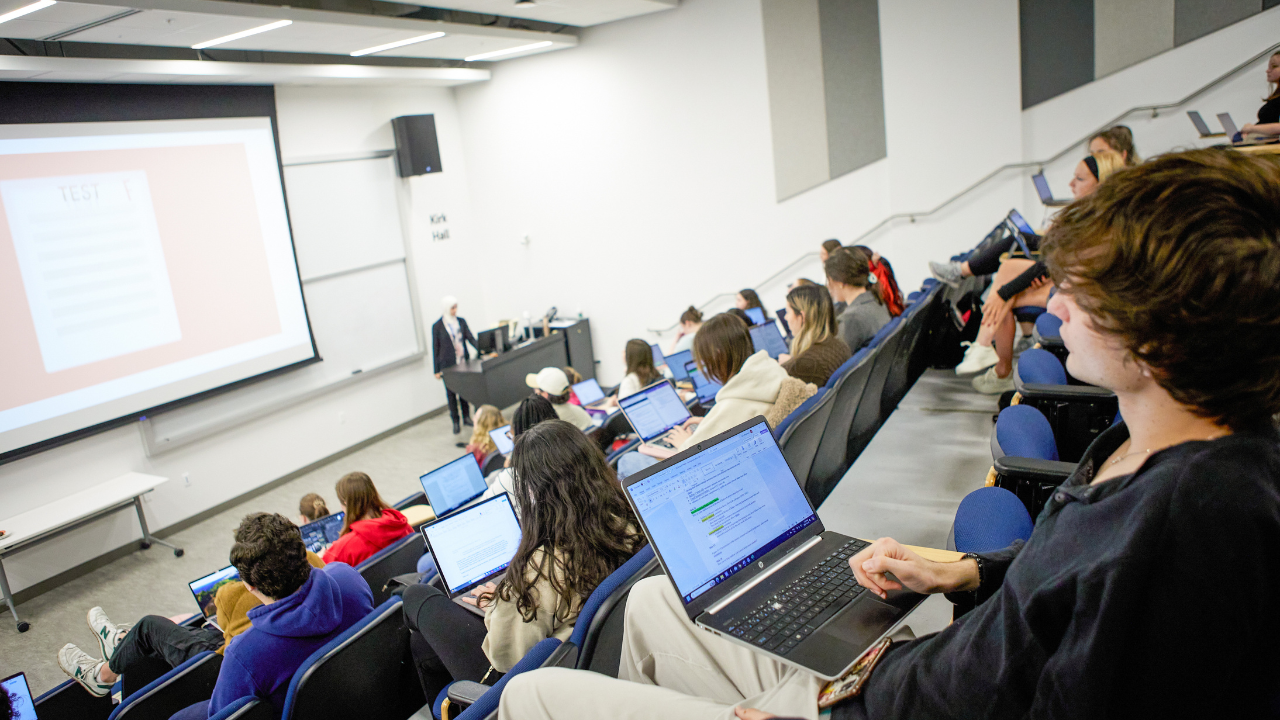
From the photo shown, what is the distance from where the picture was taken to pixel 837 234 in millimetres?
7180

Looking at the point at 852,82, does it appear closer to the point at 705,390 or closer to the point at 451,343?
the point at 705,390

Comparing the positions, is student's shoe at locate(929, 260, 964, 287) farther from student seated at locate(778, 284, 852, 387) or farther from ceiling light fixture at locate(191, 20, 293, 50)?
ceiling light fixture at locate(191, 20, 293, 50)

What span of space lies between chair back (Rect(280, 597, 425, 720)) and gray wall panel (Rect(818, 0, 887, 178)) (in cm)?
612

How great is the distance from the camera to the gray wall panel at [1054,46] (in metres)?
5.93

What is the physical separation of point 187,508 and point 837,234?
6.51 metres

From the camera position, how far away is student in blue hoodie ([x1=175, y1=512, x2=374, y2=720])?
2.28m

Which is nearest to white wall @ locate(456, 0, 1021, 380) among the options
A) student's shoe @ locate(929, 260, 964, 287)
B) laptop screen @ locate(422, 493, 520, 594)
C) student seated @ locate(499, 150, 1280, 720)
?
student's shoe @ locate(929, 260, 964, 287)

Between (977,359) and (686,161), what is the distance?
13.8 ft

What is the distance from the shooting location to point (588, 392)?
5969 mm

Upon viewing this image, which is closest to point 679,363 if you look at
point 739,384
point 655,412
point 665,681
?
point 655,412

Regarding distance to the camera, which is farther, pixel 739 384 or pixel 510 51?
pixel 510 51

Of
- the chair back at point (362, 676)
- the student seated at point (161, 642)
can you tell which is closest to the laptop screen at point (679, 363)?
the student seated at point (161, 642)

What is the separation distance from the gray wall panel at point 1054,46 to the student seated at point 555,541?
19.7 feet

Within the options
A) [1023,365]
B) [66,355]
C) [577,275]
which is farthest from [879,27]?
[66,355]
